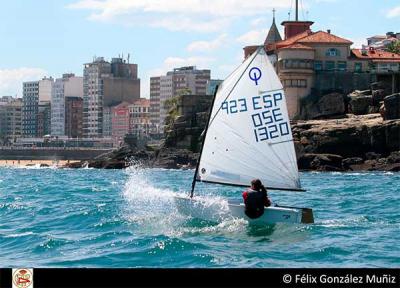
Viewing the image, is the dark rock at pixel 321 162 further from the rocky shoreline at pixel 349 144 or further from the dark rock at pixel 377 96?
the dark rock at pixel 377 96

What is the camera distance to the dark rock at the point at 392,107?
89250mm

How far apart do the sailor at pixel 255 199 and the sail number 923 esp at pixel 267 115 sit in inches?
106

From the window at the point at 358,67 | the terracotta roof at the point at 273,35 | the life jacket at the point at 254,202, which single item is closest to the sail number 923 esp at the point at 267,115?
the life jacket at the point at 254,202

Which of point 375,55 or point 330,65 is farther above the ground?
point 375,55

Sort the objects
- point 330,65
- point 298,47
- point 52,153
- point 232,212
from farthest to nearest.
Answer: point 52,153 → point 330,65 → point 298,47 → point 232,212

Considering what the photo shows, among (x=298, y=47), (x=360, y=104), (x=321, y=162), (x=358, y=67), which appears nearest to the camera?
(x=321, y=162)

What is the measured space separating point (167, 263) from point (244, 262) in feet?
5.26

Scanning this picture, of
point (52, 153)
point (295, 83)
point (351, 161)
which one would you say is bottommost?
point (52, 153)

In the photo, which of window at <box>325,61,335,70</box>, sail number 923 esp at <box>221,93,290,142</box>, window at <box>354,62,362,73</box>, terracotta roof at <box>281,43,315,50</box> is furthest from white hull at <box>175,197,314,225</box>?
window at <box>325,61,335,70</box>

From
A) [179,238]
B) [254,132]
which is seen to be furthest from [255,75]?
[179,238]

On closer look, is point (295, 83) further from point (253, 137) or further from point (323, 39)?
point (253, 137)
